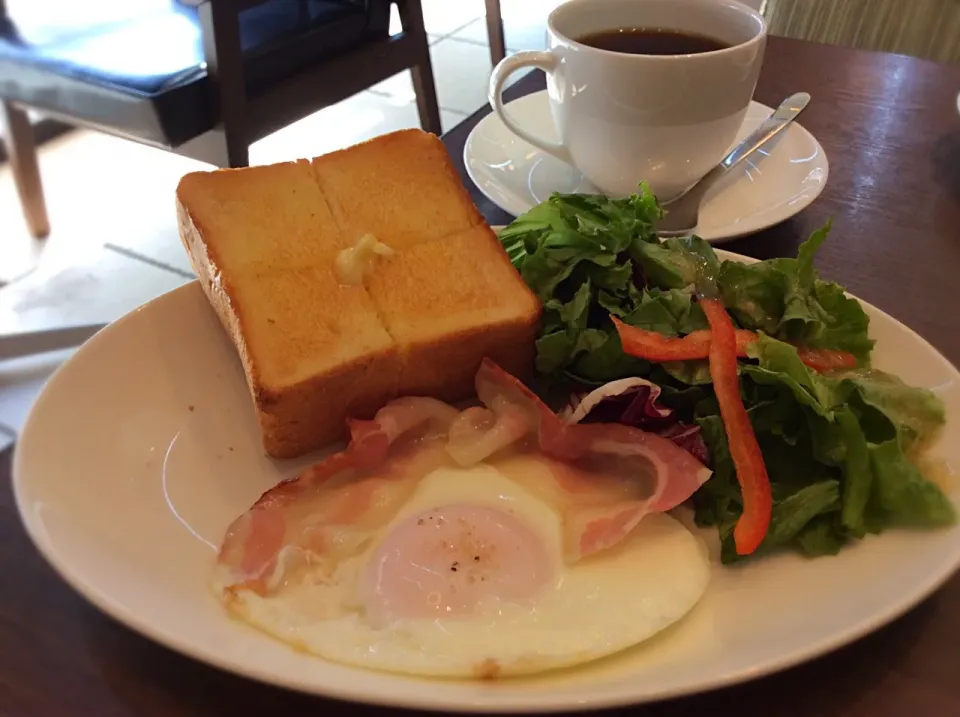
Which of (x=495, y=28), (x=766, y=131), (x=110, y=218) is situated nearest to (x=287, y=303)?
(x=766, y=131)

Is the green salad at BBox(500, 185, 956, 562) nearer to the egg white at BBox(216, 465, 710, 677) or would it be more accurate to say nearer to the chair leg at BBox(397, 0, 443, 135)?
the egg white at BBox(216, 465, 710, 677)

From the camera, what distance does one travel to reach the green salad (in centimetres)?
75

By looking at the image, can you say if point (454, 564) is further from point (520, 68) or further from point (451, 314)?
point (520, 68)

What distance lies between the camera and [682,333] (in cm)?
90

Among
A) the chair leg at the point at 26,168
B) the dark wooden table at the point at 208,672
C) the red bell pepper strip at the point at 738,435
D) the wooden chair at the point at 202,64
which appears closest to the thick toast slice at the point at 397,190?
the red bell pepper strip at the point at 738,435

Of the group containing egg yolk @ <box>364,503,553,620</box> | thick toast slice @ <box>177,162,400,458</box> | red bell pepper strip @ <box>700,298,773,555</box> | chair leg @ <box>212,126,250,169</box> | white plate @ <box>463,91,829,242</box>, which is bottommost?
chair leg @ <box>212,126,250,169</box>

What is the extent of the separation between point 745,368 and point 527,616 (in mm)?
334

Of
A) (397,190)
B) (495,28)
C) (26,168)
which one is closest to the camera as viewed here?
(397,190)

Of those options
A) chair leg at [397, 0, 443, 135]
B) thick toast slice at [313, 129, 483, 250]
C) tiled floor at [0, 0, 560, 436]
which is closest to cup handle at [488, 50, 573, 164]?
thick toast slice at [313, 129, 483, 250]

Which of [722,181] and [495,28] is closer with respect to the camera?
[722,181]

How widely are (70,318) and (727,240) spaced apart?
1998 millimetres

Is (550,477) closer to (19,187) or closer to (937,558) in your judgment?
(937,558)

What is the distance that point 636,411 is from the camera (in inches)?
33.7

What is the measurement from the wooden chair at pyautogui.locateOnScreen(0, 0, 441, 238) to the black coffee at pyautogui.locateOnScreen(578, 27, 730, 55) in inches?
39.0
